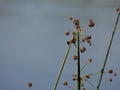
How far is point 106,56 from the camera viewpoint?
2.17m

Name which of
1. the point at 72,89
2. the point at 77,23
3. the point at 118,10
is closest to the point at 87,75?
the point at 72,89

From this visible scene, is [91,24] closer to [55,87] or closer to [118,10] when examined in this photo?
[55,87]

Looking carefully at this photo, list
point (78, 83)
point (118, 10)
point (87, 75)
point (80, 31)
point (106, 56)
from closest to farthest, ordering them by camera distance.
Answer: point (78, 83) < point (80, 31) < point (87, 75) < point (106, 56) < point (118, 10)

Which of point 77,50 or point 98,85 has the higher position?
point 77,50

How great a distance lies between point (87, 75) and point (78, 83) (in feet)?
1.39

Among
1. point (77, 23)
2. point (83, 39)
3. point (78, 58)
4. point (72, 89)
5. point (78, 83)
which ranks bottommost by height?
point (72, 89)

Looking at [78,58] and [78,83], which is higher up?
[78,58]

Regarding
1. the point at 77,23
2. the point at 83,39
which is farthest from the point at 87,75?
the point at 77,23

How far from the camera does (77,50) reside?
5.39ft

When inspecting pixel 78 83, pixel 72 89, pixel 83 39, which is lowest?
pixel 72 89

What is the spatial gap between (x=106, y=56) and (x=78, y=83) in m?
0.65

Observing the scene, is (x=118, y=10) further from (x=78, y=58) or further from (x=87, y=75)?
(x=78, y=58)

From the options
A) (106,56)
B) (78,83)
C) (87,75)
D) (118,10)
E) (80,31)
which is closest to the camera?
(78,83)

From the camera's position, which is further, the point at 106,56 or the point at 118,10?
the point at 118,10
